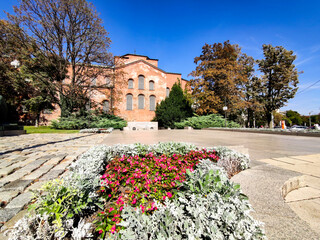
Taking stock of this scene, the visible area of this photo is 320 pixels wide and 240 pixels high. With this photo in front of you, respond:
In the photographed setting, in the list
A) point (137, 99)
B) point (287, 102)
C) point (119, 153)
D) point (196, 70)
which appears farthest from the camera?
point (137, 99)

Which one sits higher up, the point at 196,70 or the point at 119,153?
the point at 196,70

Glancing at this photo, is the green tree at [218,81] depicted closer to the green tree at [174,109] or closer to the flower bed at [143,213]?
the green tree at [174,109]

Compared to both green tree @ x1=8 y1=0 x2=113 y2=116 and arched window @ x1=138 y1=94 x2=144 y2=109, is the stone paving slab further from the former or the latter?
arched window @ x1=138 y1=94 x2=144 y2=109

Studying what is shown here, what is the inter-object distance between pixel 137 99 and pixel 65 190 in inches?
1058

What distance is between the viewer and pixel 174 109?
22.3 meters

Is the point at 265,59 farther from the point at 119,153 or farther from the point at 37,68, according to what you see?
the point at 37,68

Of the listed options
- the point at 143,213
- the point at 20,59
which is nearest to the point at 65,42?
the point at 20,59

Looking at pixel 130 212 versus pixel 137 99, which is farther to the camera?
pixel 137 99

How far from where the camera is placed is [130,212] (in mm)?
1243

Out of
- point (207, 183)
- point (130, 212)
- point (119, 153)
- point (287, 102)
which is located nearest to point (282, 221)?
point (207, 183)

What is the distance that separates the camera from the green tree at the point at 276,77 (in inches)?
914

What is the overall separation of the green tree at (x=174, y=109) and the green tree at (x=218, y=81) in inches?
84.8

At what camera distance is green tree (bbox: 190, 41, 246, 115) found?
66.2 feet

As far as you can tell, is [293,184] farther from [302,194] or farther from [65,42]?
[65,42]
